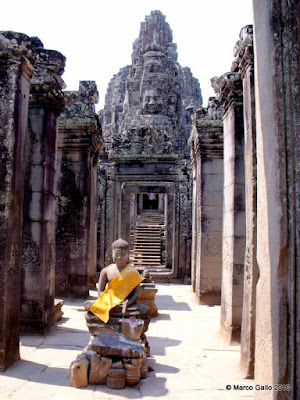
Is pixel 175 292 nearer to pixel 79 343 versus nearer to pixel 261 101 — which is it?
pixel 79 343

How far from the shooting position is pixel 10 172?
470 cm

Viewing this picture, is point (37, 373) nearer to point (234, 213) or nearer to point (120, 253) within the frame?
point (120, 253)

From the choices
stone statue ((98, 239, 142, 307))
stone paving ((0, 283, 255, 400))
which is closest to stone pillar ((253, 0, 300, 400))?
stone paving ((0, 283, 255, 400))

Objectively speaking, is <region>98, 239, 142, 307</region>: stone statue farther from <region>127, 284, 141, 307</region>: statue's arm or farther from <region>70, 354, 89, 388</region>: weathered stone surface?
<region>70, 354, 89, 388</region>: weathered stone surface

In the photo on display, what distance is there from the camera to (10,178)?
4691 millimetres

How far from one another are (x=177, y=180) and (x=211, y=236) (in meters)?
4.98

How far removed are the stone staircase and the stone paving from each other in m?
9.36

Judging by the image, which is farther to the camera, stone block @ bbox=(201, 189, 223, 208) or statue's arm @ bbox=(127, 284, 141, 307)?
stone block @ bbox=(201, 189, 223, 208)

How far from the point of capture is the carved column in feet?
20.5

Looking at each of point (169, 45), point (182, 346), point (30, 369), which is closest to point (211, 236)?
point (182, 346)

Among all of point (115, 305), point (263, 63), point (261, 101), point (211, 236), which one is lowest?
point (115, 305)

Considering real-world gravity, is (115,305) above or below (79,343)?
above

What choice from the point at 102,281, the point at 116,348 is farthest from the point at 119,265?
the point at 116,348

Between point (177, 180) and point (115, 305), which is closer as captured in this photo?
point (115, 305)
